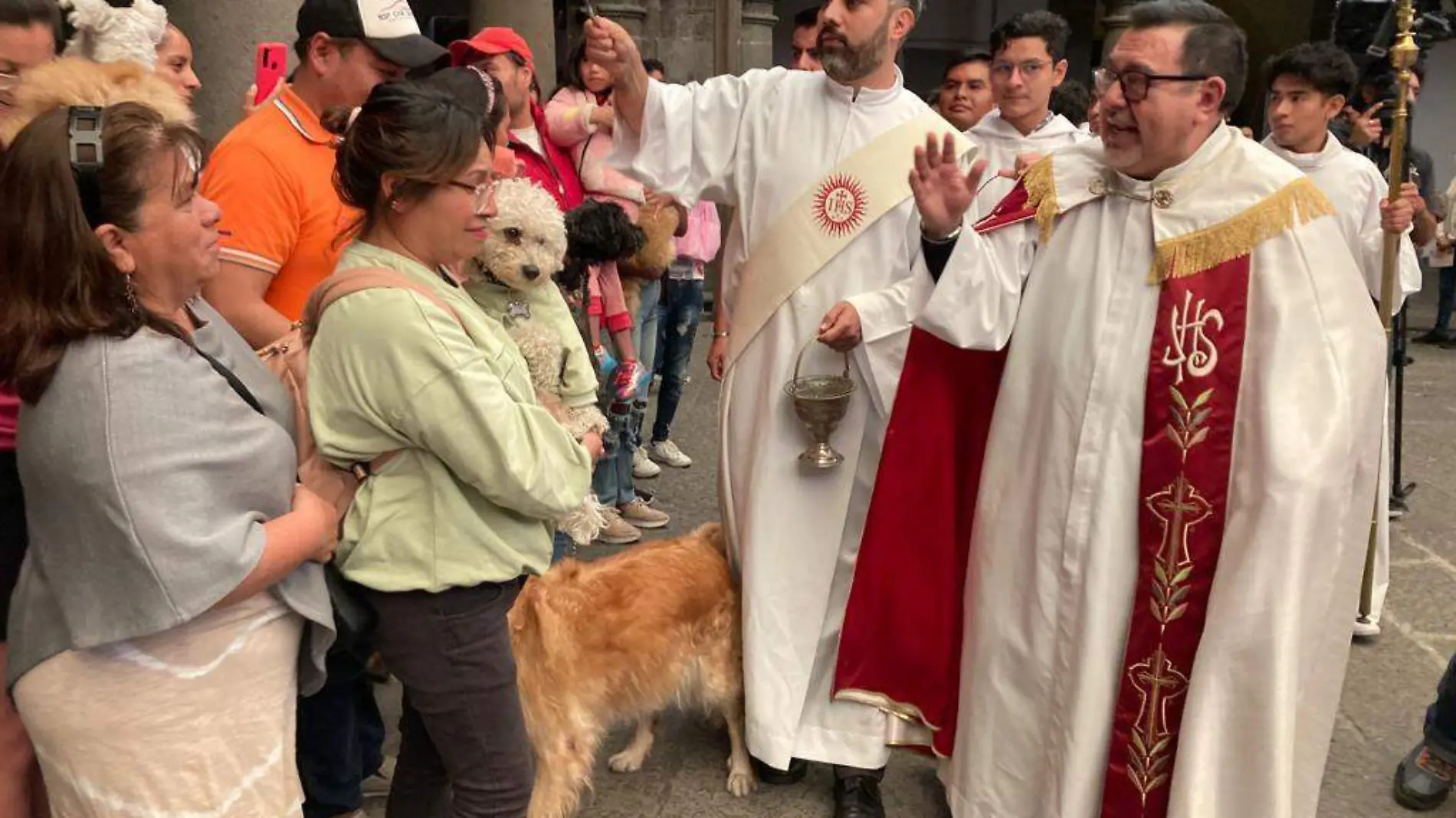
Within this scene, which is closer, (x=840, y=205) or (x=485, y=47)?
(x=840, y=205)

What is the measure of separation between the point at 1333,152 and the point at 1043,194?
8.50 feet

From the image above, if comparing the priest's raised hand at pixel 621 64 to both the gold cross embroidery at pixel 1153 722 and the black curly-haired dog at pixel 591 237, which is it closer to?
the black curly-haired dog at pixel 591 237

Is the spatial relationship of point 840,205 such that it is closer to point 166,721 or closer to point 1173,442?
point 1173,442

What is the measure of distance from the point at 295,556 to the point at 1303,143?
443 centimetres

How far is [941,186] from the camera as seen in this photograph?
9.42ft

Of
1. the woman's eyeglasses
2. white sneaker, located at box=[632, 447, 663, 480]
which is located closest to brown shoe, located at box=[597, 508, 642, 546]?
white sneaker, located at box=[632, 447, 663, 480]

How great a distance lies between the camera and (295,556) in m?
1.96

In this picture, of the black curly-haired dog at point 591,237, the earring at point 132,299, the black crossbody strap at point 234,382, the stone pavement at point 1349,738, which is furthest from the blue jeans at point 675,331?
the earring at point 132,299

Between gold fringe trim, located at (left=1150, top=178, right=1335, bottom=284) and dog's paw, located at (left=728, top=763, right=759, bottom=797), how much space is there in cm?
182

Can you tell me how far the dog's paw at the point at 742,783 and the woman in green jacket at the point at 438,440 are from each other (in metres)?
1.28

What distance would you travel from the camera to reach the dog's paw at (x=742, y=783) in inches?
137

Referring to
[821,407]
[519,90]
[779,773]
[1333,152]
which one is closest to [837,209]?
[821,407]

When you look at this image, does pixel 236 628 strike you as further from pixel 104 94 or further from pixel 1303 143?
pixel 1303 143

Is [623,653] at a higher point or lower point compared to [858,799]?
higher
